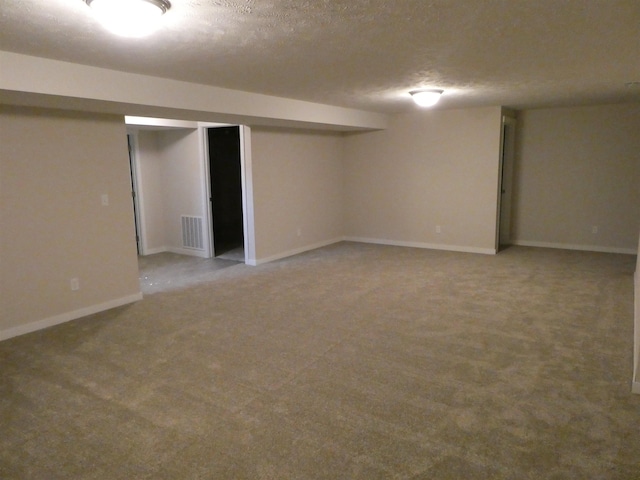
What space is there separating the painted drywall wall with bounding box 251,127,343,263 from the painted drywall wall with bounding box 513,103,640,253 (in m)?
3.09

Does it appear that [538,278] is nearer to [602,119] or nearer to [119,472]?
[602,119]

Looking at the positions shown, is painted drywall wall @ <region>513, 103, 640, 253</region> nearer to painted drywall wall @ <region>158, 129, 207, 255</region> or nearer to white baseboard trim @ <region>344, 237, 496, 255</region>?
white baseboard trim @ <region>344, 237, 496, 255</region>

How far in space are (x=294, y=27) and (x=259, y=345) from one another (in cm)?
235

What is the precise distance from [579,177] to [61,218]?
6.94 meters

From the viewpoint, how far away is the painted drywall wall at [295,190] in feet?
21.2

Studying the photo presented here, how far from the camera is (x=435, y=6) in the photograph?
7.11 feet

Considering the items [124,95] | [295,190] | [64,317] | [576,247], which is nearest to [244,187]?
[295,190]

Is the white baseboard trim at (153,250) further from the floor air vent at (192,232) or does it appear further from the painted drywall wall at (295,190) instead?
the painted drywall wall at (295,190)

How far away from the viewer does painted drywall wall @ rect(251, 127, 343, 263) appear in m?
6.47

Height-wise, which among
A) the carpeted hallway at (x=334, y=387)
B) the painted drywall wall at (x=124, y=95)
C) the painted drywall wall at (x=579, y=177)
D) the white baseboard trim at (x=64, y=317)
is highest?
the painted drywall wall at (x=124, y=95)

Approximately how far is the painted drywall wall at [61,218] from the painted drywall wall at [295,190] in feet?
7.03

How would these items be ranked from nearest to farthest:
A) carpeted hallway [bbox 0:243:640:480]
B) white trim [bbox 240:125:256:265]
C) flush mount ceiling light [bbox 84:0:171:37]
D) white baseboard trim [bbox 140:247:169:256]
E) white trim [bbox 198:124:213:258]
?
1. flush mount ceiling light [bbox 84:0:171:37]
2. carpeted hallway [bbox 0:243:640:480]
3. white trim [bbox 240:125:256:265]
4. white trim [bbox 198:124:213:258]
5. white baseboard trim [bbox 140:247:169:256]

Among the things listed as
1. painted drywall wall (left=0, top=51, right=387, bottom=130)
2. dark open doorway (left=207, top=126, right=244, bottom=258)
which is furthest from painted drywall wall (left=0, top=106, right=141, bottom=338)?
dark open doorway (left=207, top=126, right=244, bottom=258)

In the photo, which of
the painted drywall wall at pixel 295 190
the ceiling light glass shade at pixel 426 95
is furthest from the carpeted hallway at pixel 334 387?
the ceiling light glass shade at pixel 426 95
